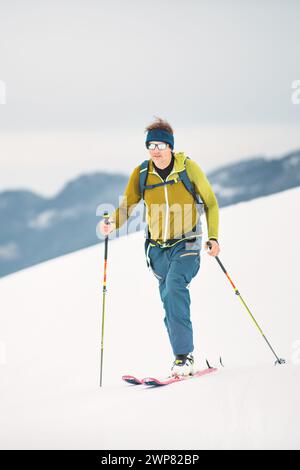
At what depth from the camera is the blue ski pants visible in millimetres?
5879

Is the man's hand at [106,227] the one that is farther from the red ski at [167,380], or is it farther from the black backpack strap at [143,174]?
the red ski at [167,380]

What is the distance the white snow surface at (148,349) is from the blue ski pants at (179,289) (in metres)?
0.40

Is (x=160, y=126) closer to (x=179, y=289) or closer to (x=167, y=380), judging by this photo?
(x=179, y=289)

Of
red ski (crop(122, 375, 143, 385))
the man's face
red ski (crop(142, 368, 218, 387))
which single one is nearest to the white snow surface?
red ski (crop(122, 375, 143, 385))

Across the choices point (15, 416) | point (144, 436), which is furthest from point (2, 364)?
point (144, 436)

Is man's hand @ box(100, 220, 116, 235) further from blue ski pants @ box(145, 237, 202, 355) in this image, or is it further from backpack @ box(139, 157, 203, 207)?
blue ski pants @ box(145, 237, 202, 355)

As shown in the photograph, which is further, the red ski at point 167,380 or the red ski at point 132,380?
the red ski at point 132,380

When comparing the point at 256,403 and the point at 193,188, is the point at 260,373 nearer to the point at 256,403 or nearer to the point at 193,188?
the point at 256,403

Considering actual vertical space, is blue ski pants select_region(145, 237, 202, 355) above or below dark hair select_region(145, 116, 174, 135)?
below

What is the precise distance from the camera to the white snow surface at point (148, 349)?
4.65 meters

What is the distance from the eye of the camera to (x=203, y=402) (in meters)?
4.98

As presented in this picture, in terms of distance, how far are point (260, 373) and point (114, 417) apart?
1.27 meters

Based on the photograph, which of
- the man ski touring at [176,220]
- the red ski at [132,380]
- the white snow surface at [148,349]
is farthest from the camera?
the red ski at [132,380]

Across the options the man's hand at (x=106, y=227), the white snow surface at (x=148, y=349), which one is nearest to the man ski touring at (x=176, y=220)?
the man's hand at (x=106, y=227)
